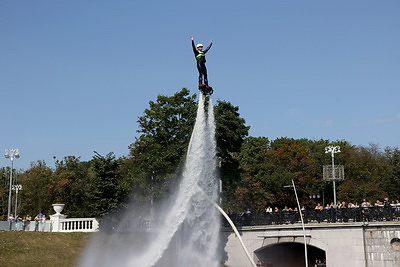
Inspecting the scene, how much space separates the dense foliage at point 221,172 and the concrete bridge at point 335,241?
265 inches

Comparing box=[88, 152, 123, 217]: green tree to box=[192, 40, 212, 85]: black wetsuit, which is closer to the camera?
box=[192, 40, 212, 85]: black wetsuit

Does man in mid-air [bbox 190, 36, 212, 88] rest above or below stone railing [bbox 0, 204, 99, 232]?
above

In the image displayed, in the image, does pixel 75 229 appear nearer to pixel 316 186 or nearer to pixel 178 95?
pixel 178 95

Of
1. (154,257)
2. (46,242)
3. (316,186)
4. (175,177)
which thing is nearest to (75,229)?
(46,242)

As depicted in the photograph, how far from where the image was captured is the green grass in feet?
126

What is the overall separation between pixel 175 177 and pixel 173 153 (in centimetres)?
226

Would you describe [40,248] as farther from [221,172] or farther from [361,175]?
[361,175]

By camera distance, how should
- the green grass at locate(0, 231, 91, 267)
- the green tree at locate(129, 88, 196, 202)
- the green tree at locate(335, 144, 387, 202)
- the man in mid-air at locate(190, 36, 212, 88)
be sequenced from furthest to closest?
the green tree at locate(335, 144, 387, 202) < the green tree at locate(129, 88, 196, 202) < the green grass at locate(0, 231, 91, 267) < the man in mid-air at locate(190, 36, 212, 88)

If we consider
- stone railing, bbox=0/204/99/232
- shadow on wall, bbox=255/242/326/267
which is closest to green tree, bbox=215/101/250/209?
shadow on wall, bbox=255/242/326/267

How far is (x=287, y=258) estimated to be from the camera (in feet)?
178

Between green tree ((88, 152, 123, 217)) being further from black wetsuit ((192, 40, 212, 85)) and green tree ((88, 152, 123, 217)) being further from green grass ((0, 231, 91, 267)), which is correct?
black wetsuit ((192, 40, 212, 85))

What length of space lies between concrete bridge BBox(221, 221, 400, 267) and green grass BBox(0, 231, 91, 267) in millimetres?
14122

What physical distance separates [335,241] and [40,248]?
917 inches

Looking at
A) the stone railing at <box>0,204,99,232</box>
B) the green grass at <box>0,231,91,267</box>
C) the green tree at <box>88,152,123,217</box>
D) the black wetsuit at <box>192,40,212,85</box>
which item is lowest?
the green grass at <box>0,231,91,267</box>
